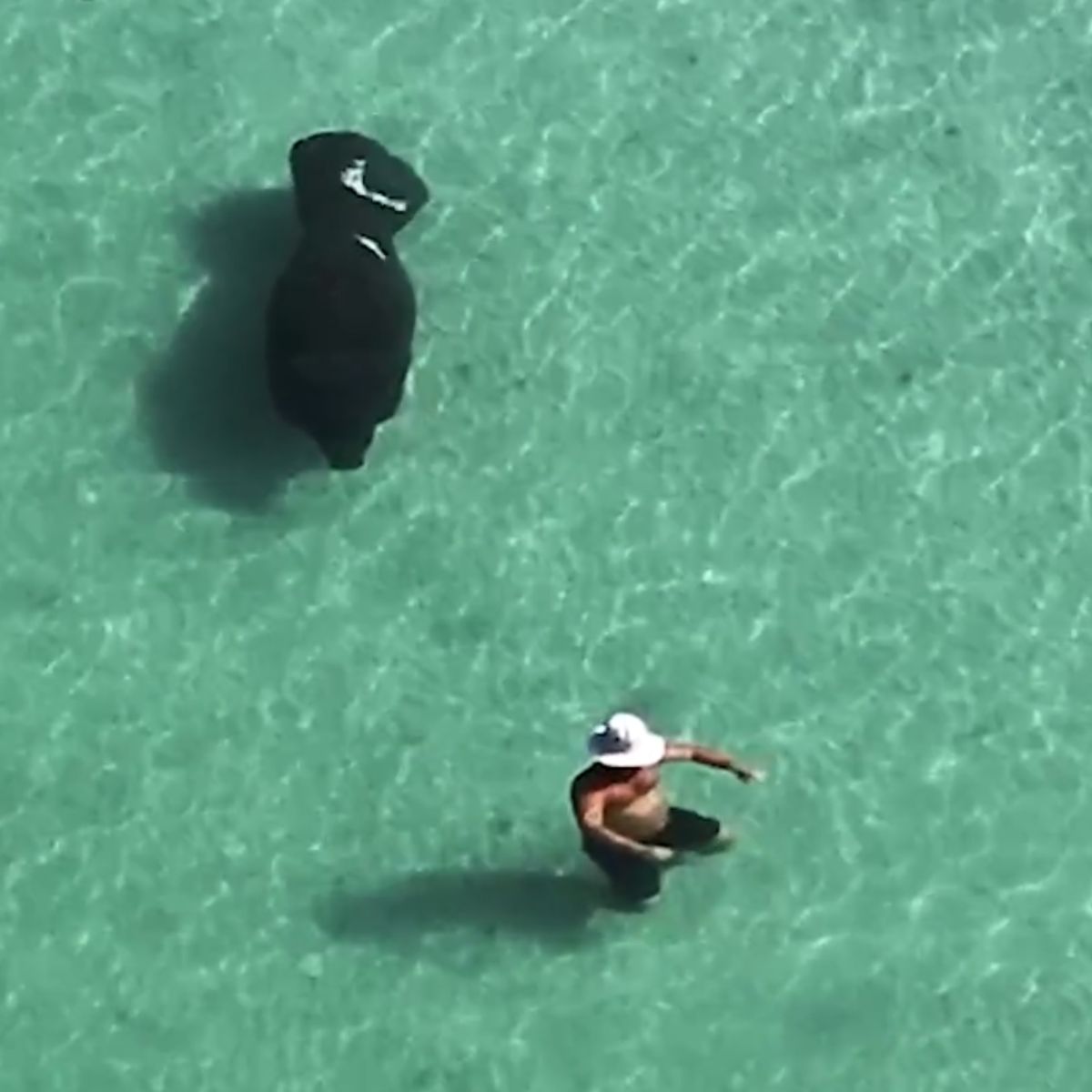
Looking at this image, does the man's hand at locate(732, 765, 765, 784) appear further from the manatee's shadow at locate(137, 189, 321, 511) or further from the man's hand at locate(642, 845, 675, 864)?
the manatee's shadow at locate(137, 189, 321, 511)

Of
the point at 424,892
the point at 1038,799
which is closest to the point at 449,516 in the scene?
the point at 424,892

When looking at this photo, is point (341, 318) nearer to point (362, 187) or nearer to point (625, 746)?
point (362, 187)

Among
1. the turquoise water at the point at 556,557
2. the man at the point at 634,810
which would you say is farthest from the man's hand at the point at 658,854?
the turquoise water at the point at 556,557

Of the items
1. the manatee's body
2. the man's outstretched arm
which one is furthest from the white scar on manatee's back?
the man's outstretched arm

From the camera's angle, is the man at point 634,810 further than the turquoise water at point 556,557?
No

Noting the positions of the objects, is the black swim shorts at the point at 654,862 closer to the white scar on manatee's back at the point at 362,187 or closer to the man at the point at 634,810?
the man at the point at 634,810

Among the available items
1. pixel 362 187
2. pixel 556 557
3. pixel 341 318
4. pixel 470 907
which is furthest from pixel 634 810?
pixel 362 187

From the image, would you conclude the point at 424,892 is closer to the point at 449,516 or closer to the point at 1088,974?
the point at 449,516
